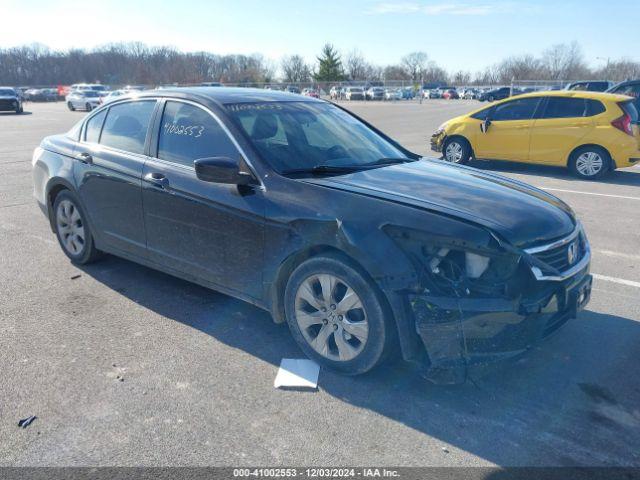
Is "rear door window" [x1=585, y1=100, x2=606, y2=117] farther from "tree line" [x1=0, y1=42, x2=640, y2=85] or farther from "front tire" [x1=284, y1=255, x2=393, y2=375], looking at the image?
"tree line" [x1=0, y1=42, x2=640, y2=85]

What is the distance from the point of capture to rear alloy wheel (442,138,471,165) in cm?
1184

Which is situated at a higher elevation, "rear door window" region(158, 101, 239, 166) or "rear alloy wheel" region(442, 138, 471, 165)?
"rear door window" region(158, 101, 239, 166)

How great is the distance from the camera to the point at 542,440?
2.80 meters

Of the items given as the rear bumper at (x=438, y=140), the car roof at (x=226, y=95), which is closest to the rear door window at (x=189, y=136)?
the car roof at (x=226, y=95)

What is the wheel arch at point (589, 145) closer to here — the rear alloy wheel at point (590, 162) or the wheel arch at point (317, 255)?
the rear alloy wheel at point (590, 162)

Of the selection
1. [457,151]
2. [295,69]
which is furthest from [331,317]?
[295,69]

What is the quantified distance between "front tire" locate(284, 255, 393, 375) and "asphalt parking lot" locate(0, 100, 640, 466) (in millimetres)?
181

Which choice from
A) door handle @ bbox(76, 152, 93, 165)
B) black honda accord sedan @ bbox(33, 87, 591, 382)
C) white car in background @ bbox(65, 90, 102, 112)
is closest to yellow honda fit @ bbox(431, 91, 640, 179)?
black honda accord sedan @ bbox(33, 87, 591, 382)

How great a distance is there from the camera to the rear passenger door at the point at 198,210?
3.69m

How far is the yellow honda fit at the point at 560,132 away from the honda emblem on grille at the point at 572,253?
7592mm

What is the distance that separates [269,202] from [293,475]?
66.7 inches

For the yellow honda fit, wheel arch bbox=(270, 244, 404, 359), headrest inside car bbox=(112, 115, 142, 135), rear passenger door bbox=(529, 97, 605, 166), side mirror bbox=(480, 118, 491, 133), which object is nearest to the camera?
wheel arch bbox=(270, 244, 404, 359)

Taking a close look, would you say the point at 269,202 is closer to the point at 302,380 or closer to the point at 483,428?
the point at 302,380

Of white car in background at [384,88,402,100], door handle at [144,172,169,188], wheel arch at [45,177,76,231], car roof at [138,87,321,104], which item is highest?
car roof at [138,87,321,104]
